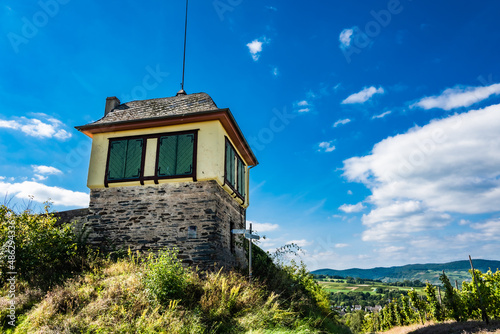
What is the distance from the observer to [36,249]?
34.2 ft

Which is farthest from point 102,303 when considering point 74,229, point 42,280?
point 74,229

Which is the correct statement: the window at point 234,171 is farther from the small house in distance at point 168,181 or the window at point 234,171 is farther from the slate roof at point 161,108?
the slate roof at point 161,108

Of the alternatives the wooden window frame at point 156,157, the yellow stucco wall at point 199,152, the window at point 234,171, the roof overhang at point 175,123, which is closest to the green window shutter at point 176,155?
the wooden window frame at point 156,157

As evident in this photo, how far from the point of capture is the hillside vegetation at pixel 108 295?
6946 millimetres

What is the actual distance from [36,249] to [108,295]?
14.1ft

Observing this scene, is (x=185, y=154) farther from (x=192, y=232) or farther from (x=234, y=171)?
(x=192, y=232)

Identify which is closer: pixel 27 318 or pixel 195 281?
pixel 27 318

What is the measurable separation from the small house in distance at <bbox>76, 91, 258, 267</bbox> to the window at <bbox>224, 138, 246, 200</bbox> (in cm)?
5

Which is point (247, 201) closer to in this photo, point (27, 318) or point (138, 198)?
point (138, 198)

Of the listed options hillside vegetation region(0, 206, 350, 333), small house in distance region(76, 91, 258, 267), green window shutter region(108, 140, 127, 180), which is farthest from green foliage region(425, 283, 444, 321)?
green window shutter region(108, 140, 127, 180)

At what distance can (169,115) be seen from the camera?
11891mm

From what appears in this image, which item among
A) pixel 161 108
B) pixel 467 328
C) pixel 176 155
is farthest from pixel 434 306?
pixel 161 108

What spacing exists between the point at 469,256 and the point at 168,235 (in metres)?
23.2

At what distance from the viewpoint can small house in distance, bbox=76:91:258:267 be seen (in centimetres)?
1105
